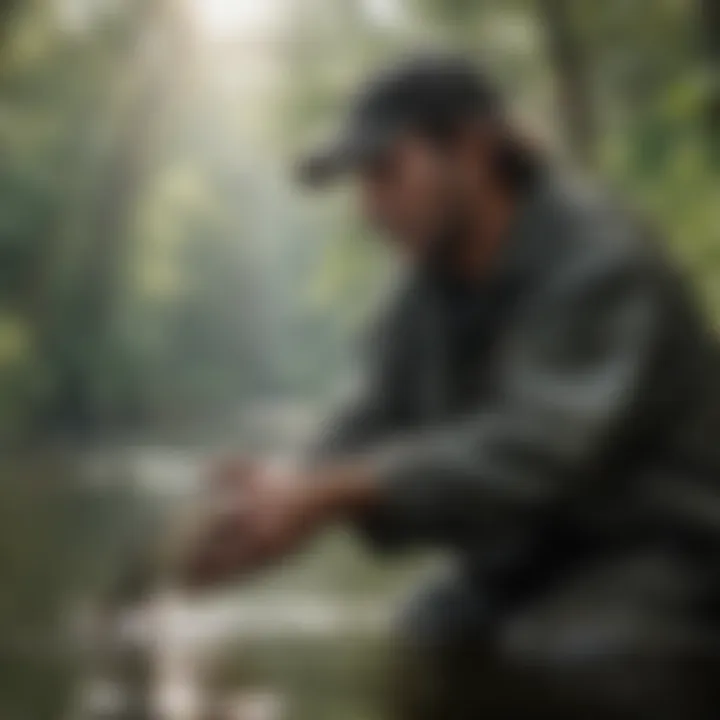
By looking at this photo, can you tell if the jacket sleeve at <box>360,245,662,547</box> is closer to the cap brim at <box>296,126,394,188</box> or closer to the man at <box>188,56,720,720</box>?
the man at <box>188,56,720,720</box>

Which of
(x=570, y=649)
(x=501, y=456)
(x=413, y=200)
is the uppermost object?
(x=413, y=200)

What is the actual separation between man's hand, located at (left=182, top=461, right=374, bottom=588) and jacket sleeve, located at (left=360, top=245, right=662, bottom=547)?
23 millimetres

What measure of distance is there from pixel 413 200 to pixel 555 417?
0.18m

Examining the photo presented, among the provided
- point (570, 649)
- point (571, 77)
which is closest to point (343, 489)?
point (570, 649)

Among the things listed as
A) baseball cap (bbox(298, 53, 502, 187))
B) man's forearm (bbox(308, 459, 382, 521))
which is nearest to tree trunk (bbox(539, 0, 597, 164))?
baseball cap (bbox(298, 53, 502, 187))

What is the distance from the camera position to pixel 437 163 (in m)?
1.04

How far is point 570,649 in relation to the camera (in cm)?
99

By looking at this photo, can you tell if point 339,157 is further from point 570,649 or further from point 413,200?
point 570,649

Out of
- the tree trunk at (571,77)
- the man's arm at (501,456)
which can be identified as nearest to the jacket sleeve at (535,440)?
the man's arm at (501,456)

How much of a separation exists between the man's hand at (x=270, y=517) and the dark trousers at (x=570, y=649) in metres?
0.09

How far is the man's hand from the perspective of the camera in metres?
1.00

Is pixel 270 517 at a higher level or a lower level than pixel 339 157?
lower

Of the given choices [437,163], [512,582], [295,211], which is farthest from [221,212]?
[512,582]

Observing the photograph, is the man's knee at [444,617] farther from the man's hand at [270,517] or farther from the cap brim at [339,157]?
the cap brim at [339,157]
